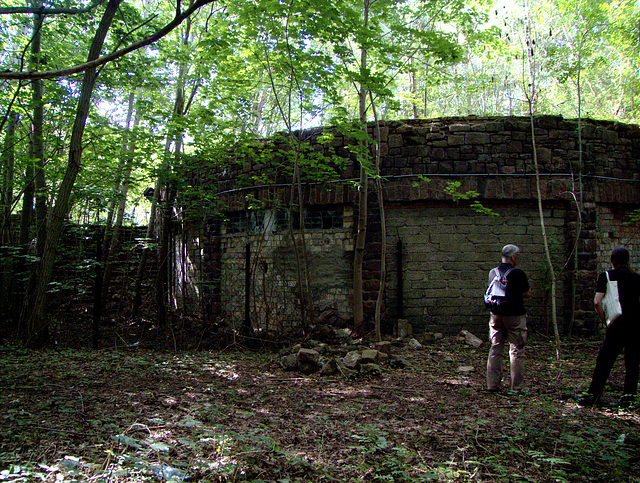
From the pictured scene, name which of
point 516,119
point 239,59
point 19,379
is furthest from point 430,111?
point 19,379

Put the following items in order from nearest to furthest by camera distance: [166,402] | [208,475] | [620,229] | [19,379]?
[208,475], [166,402], [19,379], [620,229]

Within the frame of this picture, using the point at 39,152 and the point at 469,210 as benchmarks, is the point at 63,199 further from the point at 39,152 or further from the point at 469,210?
the point at 469,210

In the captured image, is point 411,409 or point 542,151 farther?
point 542,151

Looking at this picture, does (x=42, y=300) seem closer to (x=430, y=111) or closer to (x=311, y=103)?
(x=311, y=103)

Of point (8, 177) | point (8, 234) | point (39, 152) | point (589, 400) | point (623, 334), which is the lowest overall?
point (589, 400)

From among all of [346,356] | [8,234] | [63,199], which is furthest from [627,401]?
[8,234]

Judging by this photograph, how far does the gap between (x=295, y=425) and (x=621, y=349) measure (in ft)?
9.80

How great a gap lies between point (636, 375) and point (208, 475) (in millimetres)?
3817

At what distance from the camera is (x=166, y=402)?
150 inches

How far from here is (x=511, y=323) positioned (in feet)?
14.4

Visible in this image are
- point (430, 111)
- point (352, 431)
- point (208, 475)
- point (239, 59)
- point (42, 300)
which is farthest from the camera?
point (430, 111)

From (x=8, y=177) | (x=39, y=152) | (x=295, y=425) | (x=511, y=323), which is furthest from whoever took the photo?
(x=8, y=177)

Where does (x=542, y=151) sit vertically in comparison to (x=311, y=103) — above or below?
below

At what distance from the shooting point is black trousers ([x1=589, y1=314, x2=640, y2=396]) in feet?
12.9
